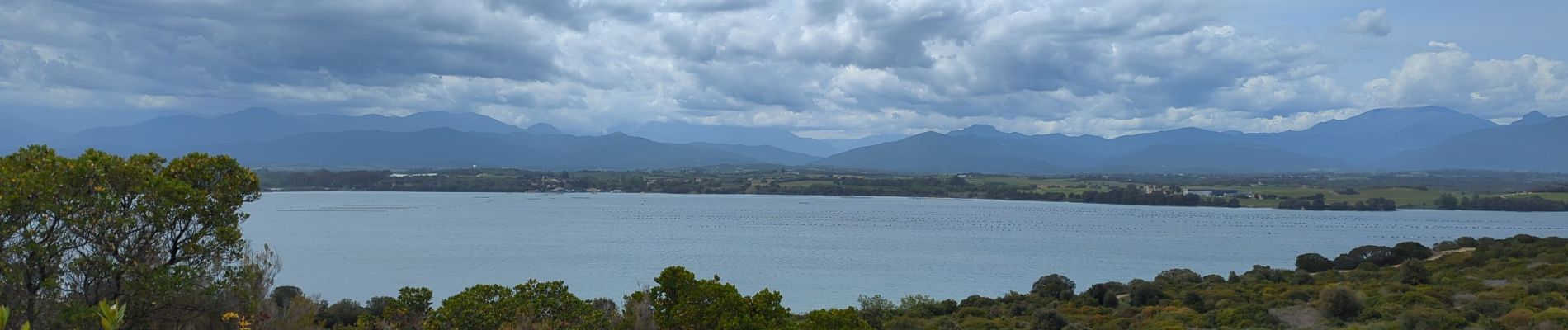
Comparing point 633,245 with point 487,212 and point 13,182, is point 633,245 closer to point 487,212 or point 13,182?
point 487,212

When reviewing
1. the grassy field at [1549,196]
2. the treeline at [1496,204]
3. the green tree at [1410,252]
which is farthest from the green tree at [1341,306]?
the grassy field at [1549,196]

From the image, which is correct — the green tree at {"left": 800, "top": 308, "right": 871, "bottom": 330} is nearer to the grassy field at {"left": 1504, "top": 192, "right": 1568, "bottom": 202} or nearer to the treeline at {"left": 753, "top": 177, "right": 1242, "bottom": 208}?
the treeline at {"left": 753, "top": 177, "right": 1242, "bottom": 208}

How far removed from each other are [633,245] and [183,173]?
56023mm

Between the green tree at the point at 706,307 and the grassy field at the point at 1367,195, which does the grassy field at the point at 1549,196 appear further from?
the green tree at the point at 706,307

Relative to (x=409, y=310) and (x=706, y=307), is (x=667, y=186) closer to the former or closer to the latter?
(x=409, y=310)

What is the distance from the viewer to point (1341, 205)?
380ft

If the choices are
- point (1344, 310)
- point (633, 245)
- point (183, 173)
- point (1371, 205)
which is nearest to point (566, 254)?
point (633, 245)

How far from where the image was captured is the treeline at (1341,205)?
114938 millimetres

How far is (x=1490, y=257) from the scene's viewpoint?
119 feet

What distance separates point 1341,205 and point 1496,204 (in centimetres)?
1725

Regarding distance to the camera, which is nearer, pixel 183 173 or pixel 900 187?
pixel 183 173

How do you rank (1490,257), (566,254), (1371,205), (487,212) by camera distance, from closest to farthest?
(1490,257), (566,254), (487,212), (1371,205)

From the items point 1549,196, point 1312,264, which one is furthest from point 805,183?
point 1312,264

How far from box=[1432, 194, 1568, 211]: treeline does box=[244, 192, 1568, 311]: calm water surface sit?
175 cm
